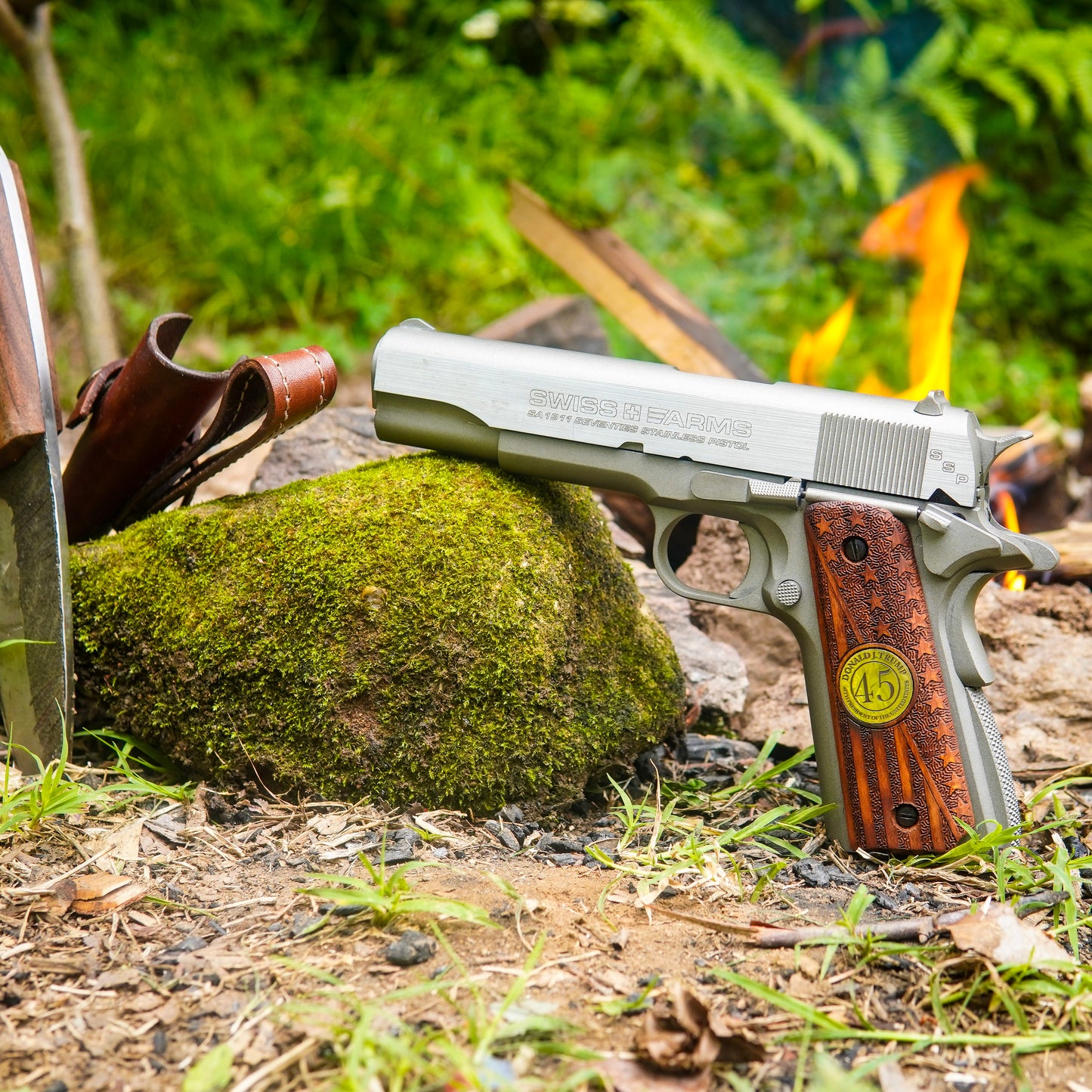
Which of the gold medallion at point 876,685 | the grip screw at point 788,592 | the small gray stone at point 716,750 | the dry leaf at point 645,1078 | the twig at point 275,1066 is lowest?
the small gray stone at point 716,750

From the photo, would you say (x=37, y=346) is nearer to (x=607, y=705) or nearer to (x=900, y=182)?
(x=607, y=705)

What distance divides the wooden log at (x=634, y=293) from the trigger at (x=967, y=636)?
6.27 ft

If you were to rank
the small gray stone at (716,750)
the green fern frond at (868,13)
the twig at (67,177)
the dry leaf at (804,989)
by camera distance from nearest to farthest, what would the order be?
the dry leaf at (804,989) < the small gray stone at (716,750) < the twig at (67,177) < the green fern frond at (868,13)

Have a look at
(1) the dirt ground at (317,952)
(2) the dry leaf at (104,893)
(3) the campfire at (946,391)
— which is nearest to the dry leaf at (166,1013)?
(1) the dirt ground at (317,952)

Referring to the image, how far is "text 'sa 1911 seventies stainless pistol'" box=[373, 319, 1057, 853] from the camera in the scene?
7.77ft

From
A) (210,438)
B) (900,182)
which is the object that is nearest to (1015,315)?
(900,182)

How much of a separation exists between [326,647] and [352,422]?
1.60 m

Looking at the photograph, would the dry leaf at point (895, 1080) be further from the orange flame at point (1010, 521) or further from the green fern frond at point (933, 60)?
the green fern frond at point (933, 60)

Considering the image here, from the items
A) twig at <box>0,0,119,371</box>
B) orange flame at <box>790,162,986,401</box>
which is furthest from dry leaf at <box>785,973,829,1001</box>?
twig at <box>0,0,119,371</box>

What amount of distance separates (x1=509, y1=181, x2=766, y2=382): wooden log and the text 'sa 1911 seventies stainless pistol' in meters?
1.71

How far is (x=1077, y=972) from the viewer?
188 centimetres

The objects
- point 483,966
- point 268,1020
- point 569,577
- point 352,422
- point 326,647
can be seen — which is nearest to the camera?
point 268,1020

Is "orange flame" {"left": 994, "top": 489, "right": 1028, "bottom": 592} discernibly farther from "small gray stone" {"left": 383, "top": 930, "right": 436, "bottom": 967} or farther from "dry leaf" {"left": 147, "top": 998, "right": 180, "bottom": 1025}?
"dry leaf" {"left": 147, "top": 998, "right": 180, "bottom": 1025}

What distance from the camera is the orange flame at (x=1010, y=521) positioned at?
3629mm
